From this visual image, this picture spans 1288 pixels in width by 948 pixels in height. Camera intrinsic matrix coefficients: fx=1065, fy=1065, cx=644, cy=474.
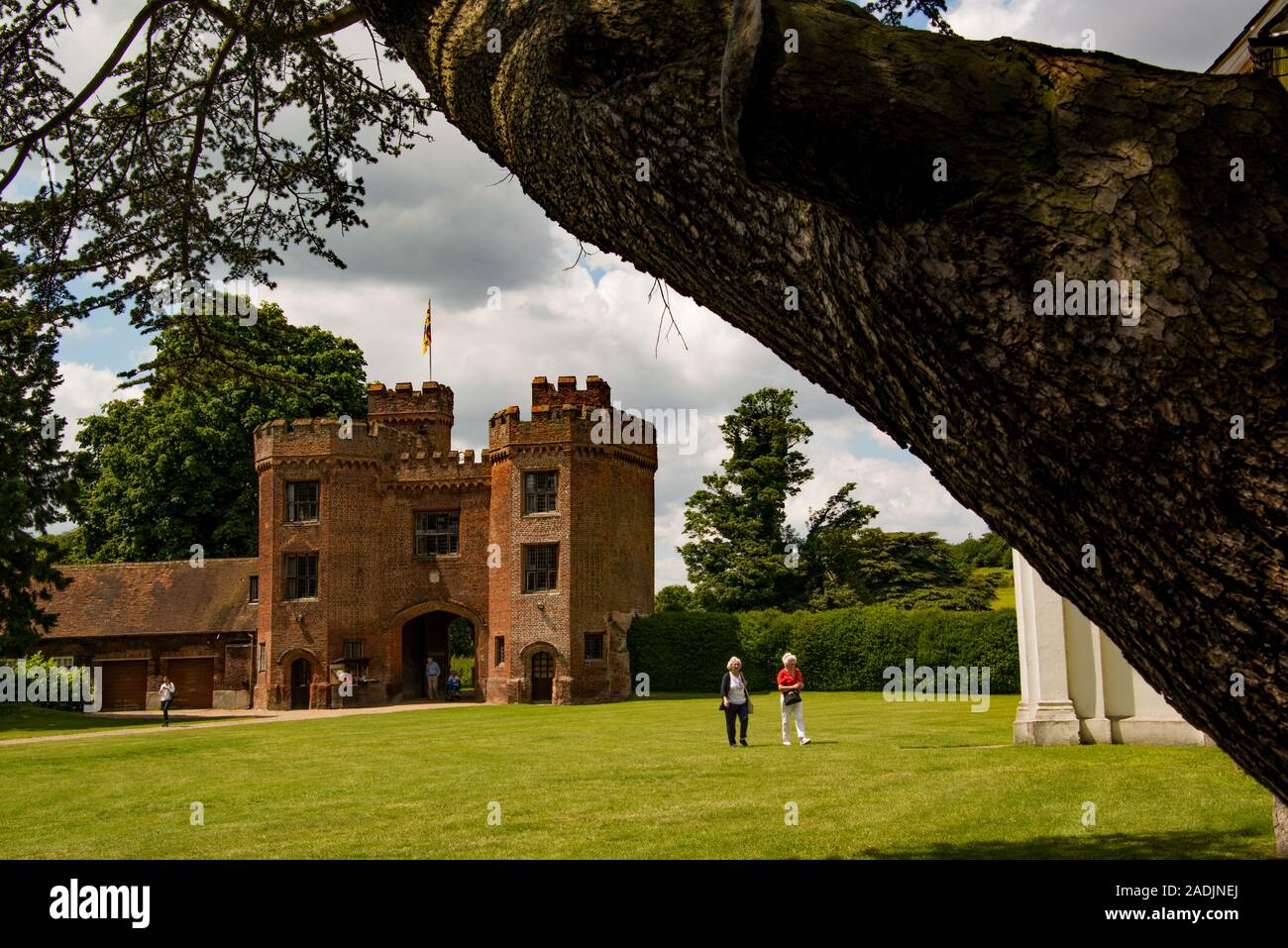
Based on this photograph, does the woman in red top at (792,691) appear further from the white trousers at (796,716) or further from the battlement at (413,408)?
the battlement at (413,408)

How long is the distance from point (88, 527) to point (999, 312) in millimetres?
55343

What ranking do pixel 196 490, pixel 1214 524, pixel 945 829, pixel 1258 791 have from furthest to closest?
pixel 196 490
pixel 1258 791
pixel 945 829
pixel 1214 524

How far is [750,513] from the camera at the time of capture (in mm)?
55844

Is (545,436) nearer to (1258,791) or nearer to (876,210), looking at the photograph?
(1258,791)

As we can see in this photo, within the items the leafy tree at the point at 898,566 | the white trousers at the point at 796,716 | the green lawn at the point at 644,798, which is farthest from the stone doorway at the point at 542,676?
the white trousers at the point at 796,716

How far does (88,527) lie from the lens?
5041 centimetres

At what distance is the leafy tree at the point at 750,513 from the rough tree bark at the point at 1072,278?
5177 centimetres

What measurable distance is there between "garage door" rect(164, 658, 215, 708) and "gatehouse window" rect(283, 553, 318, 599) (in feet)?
15.6

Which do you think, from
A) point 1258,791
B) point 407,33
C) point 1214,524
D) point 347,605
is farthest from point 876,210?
point 347,605

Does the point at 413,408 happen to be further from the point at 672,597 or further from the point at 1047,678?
the point at 1047,678

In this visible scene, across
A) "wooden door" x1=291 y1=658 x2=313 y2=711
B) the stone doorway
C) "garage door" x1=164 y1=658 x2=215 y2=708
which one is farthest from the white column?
"garage door" x1=164 y1=658 x2=215 y2=708

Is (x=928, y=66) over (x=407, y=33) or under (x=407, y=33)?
under

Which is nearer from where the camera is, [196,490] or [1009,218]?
[1009,218]

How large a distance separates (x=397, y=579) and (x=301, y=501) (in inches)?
192
